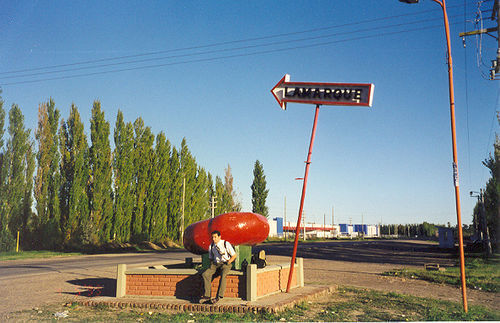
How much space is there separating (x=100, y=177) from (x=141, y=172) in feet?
16.2

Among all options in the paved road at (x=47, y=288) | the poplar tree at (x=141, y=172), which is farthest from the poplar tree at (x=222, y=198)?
the paved road at (x=47, y=288)

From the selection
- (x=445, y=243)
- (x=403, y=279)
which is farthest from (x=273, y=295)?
(x=445, y=243)

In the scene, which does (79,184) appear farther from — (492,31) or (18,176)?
(492,31)

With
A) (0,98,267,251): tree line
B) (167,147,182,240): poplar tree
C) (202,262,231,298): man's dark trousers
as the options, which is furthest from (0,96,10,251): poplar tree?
(202,262,231,298): man's dark trousers

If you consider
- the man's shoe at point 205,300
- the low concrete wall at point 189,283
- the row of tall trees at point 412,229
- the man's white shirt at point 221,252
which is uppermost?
the man's white shirt at point 221,252

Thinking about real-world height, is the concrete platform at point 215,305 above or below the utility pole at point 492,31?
below

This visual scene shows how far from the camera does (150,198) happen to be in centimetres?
4388

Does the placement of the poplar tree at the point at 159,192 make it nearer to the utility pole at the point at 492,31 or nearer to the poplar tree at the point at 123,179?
the poplar tree at the point at 123,179

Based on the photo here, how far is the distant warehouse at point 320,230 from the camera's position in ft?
337

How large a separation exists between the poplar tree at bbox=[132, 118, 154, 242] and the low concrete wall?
108 feet

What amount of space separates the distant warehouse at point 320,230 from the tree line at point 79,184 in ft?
96.2

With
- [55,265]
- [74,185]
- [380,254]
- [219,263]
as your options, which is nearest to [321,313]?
[219,263]

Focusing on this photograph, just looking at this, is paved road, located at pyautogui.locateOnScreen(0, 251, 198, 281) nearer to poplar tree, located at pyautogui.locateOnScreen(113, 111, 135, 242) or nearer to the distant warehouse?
poplar tree, located at pyautogui.locateOnScreen(113, 111, 135, 242)

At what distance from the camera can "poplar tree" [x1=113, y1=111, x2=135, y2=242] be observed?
133 ft
